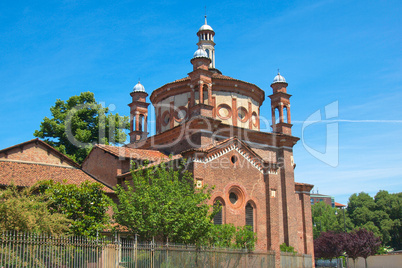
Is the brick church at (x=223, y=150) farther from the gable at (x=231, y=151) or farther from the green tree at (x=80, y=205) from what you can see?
the green tree at (x=80, y=205)

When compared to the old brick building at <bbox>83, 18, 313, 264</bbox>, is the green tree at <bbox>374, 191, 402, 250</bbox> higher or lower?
lower

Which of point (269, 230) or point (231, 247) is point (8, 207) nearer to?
point (231, 247)

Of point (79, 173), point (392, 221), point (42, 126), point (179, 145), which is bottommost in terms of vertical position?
point (392, 221)

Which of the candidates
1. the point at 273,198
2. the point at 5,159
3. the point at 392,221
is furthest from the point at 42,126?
the point at 392,221

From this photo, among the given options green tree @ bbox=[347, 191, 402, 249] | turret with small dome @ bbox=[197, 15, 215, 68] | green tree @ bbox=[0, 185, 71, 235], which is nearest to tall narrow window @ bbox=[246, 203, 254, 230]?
green tree @ bbox=[0, 185, 71, 235]

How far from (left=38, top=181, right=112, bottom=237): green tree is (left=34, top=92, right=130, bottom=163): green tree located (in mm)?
17243

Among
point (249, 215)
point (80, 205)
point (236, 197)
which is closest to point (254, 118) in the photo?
point (236, 197)

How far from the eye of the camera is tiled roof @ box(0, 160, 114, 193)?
856 inches

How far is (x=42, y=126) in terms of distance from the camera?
36562 mm

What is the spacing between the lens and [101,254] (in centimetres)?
1428

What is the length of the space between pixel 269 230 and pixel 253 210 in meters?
1.45

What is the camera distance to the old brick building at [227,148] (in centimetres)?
2297

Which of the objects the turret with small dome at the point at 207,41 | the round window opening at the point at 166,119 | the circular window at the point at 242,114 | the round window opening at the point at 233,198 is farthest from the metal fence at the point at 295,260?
the turret with small dome at the point at 207,41

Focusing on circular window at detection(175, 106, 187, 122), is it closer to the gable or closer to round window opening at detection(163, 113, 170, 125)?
round window opening at detection(163, 113, 170, 125)
